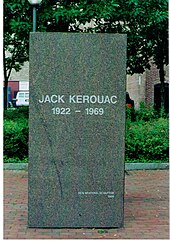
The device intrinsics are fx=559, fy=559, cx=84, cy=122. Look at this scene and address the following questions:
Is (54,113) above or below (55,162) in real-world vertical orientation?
above

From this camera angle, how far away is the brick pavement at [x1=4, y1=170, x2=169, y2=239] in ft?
22.6

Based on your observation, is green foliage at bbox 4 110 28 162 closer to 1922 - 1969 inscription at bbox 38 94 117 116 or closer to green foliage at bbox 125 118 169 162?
green foliage at bbox 125 118 169 162

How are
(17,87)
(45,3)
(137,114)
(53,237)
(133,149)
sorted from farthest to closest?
(17,87) → (137,114) → (45,3) → (133,149) → (53,237)

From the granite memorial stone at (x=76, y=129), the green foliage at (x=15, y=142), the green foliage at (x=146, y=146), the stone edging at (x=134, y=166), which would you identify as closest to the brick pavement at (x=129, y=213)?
the granite memorial stone at (x=76, y=129)

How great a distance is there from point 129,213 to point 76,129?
1.86 meters

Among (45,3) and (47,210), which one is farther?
(45,3)

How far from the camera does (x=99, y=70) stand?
6867mm

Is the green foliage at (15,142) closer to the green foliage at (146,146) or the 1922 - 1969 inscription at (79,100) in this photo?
the green foliage at (146,146)

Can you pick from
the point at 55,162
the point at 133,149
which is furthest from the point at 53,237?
the point at 133,149

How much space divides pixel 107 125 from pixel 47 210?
135 centimetres

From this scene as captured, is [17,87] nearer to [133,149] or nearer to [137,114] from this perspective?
[137,114]

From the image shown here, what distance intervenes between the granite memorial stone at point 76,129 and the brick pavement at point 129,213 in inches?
8.8

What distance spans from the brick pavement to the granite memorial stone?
0.73ft

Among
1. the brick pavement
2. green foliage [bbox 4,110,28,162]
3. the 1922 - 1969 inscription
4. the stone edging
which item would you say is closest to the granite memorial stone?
the 1922 - 1969 inscription
